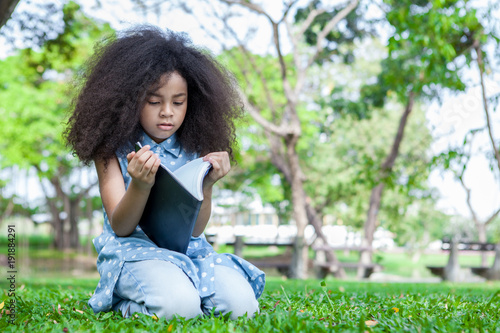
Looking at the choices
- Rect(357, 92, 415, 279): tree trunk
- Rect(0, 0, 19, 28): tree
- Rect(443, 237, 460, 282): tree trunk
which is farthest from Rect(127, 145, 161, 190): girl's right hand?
Rect(443, 237, 460, 282): tree trunk

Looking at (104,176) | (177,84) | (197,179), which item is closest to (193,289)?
(197,179)

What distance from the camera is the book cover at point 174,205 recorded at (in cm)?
241

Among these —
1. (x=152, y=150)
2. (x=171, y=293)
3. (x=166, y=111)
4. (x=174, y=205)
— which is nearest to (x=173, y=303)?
(x=171, y=293)

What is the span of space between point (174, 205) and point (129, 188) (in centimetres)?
23

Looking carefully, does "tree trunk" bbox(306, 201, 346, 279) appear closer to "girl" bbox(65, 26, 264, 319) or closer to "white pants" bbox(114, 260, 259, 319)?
"girl" bbox(65, 26, 264, 319)

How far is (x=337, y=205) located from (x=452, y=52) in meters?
20.2

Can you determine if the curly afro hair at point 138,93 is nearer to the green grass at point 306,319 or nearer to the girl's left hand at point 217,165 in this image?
the girl's left hand at point 217,165

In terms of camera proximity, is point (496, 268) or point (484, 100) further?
point (496, 268)

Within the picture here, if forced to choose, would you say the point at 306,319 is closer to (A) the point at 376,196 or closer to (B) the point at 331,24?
(B) the point at 331,24

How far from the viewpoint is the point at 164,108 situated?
9.39 feet

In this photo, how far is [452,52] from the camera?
6504 millimetres

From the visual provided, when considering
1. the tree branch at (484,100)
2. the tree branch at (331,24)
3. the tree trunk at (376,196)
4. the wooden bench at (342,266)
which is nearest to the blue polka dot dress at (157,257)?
the tree branch at (484,100)

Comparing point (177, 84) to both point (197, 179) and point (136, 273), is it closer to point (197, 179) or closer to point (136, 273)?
point (197, 179)

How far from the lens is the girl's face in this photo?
113 inches
